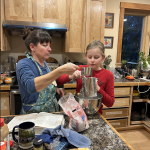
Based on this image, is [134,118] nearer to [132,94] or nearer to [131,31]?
[132,94]

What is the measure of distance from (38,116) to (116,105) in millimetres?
1712

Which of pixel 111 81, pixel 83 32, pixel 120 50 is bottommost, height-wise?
pixel 111 81

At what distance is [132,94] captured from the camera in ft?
7.82

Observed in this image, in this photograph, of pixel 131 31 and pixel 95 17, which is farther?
pixel 131 31

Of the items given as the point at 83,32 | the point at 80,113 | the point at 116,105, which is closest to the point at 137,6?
the point at 83,32

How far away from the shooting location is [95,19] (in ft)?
7.92

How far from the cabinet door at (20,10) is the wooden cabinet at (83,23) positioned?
0.58 m

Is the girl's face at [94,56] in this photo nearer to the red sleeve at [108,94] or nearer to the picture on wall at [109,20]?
the red sleeve at [108,94]

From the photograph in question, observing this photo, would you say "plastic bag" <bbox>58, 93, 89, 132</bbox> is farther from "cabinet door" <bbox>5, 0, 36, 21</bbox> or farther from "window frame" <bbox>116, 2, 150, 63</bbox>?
"window frame" <bbox>116, 2, 150, 63</bbox>

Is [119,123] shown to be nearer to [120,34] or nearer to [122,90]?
[122,90]

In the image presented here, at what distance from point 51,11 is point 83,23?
1.81 feet

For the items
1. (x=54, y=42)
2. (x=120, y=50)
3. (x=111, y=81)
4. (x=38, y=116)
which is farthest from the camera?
(x=120, y=50)

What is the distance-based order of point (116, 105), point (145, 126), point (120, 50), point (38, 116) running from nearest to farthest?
1. point (38, 116)
2. point (116, 105)
3. point (145, 126)
4. point (120, 50)

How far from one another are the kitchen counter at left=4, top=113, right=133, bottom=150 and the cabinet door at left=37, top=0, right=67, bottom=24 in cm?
174
